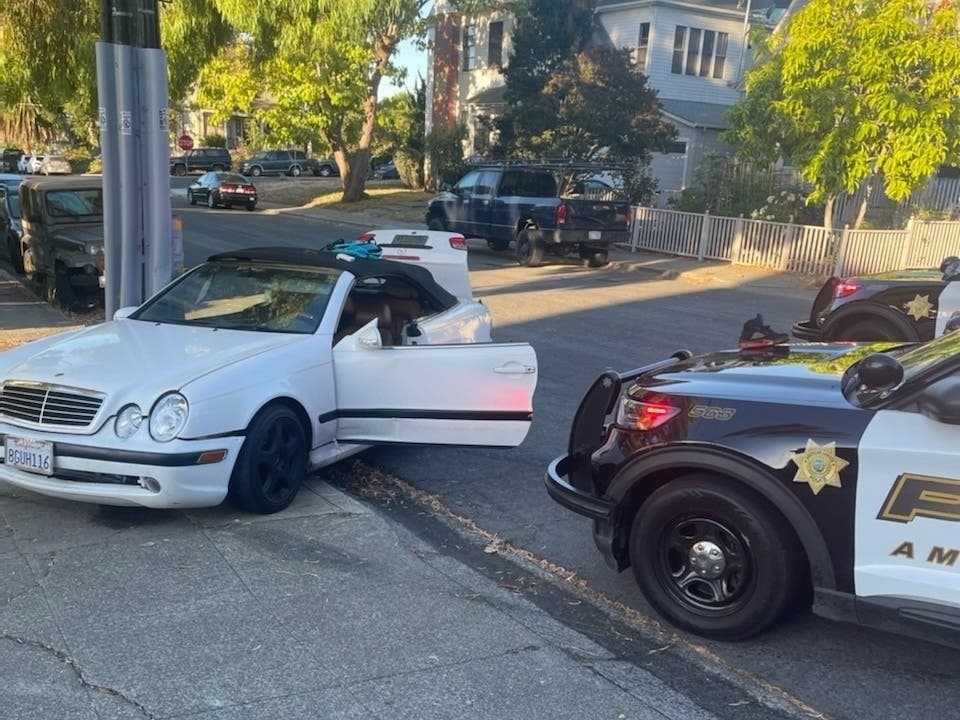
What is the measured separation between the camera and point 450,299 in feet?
22.6

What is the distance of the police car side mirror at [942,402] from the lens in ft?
10.1

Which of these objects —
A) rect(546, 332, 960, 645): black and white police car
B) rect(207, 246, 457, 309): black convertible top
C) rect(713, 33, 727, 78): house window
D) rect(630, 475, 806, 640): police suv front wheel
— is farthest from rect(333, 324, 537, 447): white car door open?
rect(713, 33, 727, 78): house window

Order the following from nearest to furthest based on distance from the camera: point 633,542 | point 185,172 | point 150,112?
point 633,542
point 150,112
point 185,172

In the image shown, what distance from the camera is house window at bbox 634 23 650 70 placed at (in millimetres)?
32031

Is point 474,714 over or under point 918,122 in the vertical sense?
under

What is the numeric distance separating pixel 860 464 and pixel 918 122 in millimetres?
13832

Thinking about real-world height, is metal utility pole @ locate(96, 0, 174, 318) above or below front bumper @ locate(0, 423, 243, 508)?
above

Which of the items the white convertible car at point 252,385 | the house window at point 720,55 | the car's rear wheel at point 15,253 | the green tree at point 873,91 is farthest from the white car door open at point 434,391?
the house window at point 720,55

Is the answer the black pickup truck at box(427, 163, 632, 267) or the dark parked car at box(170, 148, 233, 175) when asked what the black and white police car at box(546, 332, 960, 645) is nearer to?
the black pickup truck at box(427, 163, 632, 267)

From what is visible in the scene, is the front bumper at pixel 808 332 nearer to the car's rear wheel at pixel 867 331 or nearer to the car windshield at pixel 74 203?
the car's rear wheel at pixel 867 331

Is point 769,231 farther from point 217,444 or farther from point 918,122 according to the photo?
point 217,444

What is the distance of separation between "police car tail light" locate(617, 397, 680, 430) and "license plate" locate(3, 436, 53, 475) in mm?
2887

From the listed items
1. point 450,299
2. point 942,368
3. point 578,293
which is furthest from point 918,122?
point 942,368

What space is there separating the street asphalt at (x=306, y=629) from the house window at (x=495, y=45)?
34.9 metres
